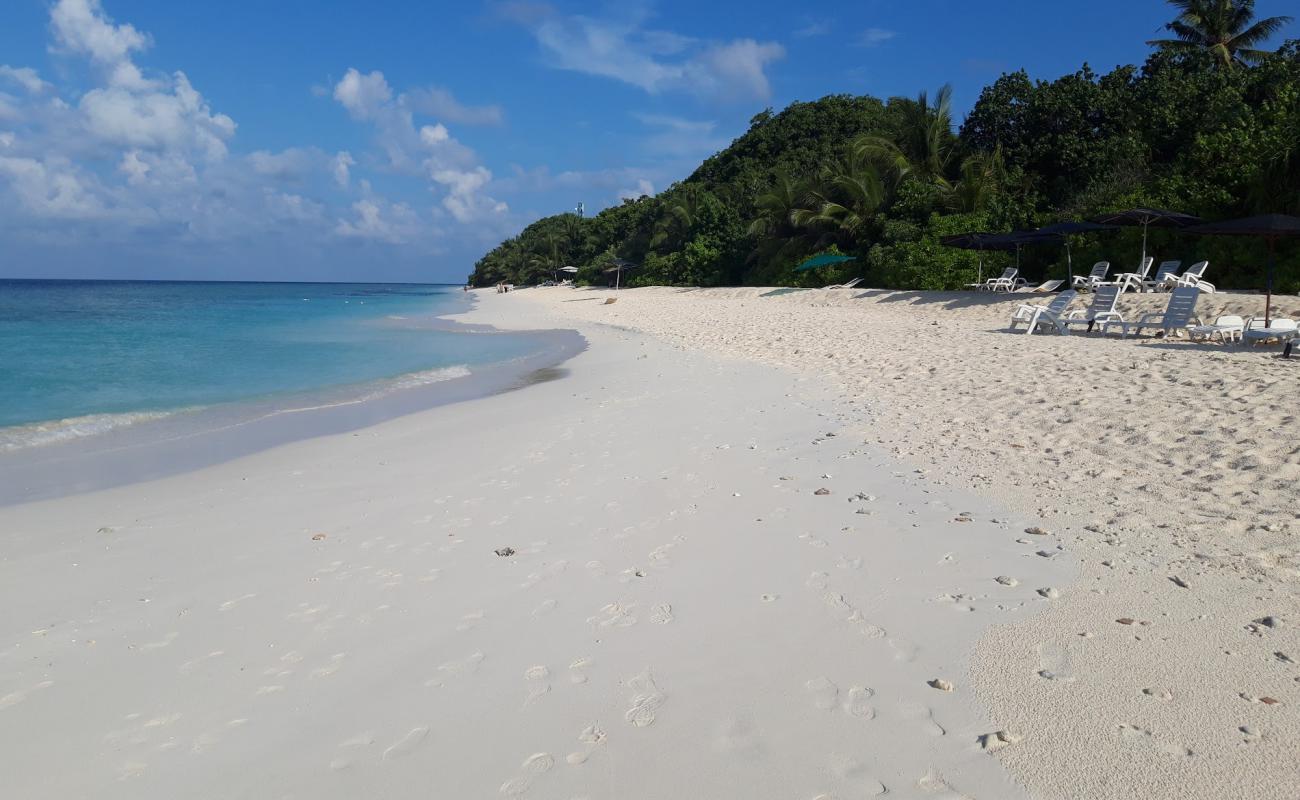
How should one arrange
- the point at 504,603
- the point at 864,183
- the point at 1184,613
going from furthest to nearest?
the point at 864,183
the point at 504,603
the point at 1184,613

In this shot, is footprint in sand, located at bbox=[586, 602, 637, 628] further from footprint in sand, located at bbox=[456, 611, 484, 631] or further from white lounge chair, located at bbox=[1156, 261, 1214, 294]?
white lounge chair, located at bbox=[1156, 261, 1214, 294]

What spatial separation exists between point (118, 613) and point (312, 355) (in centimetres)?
1549

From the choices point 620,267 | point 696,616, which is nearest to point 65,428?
point 696,616

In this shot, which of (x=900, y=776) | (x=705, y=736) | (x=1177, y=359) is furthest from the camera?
(x=1177, y=359)

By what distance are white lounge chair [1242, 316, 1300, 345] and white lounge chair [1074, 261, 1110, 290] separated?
627 cm

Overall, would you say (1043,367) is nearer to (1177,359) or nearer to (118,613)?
(1177,359)

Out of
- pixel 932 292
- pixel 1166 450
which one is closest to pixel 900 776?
pixel 1166 450

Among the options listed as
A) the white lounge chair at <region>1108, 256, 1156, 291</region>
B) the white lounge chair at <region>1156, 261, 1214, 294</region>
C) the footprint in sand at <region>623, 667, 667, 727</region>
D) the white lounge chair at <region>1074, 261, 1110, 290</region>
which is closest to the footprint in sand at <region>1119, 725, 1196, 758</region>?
the footprint in sand at <region>623, 667, 667, 727</region>

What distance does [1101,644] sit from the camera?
2.90 m

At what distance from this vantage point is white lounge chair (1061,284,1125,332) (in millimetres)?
12586

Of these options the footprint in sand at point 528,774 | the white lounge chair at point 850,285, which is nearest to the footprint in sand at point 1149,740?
the footprint in sand at point 528,774

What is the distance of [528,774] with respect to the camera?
91.4 inches

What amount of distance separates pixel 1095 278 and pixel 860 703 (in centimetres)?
1743

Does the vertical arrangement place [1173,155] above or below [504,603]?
above
